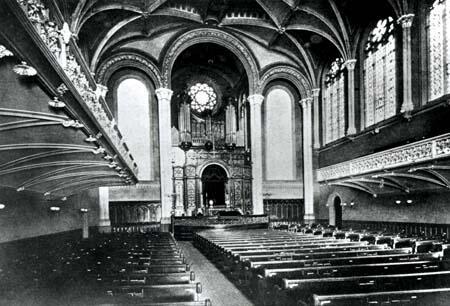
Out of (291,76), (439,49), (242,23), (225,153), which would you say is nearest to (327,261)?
(439,49)

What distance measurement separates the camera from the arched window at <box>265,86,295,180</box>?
26266 mm

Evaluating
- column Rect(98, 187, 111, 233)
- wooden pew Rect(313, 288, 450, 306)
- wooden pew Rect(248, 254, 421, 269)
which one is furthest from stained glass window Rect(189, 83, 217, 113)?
wooden pew Rect(313, 288, 450, 306)

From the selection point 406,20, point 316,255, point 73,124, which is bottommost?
point 316,255

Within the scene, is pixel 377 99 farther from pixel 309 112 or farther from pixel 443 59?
pixel 309 112

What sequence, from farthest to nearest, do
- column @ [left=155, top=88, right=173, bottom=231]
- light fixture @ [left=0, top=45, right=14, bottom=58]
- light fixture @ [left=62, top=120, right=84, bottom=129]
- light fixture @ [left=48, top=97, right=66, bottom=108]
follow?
column @ [left=155, top=88, right=173, bottom=231]
light fixture @ [left=62, top=120, right=84, bottom=129]
light fixture @ [left=48, top=97, right=66, bottom=108]
light fixture @ [left=0, top=45, right=14, bottom=58]

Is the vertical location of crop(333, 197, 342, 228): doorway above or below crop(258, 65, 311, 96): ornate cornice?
below

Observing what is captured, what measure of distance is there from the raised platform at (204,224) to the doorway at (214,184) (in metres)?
3.39

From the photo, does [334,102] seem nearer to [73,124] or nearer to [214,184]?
[214,184]

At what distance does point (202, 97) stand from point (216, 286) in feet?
73.4

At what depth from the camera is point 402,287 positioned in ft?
18.2

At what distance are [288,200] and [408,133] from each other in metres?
11.3

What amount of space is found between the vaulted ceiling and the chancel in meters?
0.10

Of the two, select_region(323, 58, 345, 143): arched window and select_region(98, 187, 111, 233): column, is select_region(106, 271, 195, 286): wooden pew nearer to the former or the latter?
select_region(98, 187, 111, 233): column

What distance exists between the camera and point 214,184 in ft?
86.5
